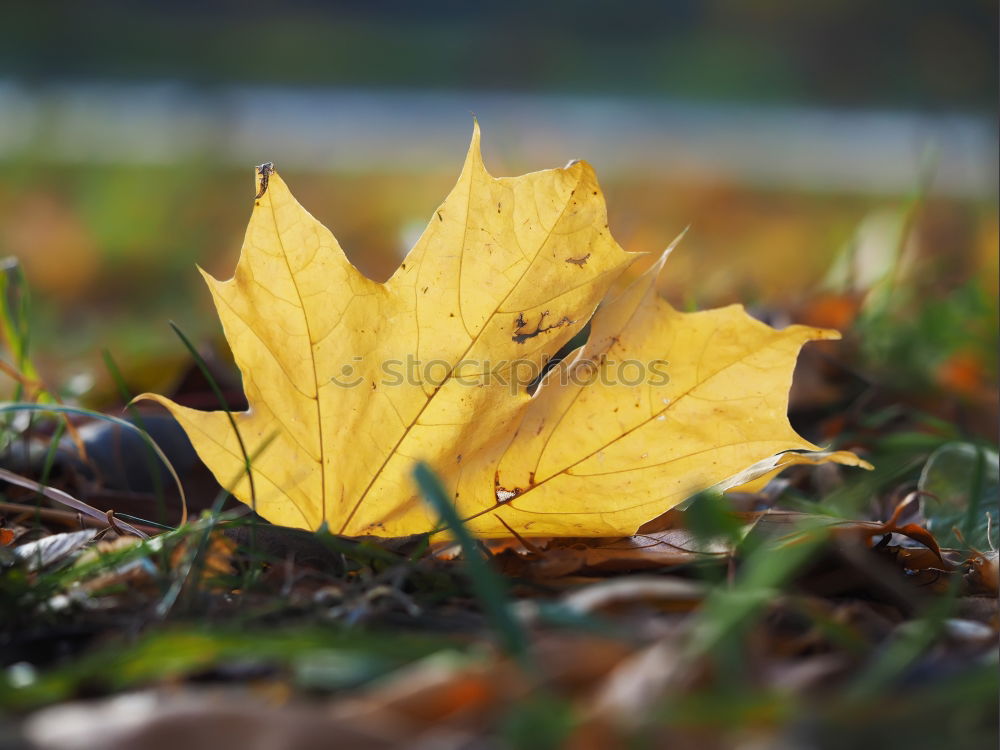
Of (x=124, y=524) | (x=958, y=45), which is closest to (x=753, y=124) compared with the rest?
(x=958, y=45)

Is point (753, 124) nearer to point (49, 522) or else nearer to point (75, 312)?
point (75, 312)

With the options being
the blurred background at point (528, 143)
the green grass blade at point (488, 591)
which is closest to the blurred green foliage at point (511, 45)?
the blurred background at point (528, 143)

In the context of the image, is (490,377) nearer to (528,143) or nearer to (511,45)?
(528,143)

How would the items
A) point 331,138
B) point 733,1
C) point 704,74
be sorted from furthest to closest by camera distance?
1. point 733,1
2. point 704,74
3. point 331,138

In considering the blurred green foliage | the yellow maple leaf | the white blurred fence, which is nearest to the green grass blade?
the yellow maple leaf

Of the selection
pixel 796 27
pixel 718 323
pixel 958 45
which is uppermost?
pixel 796 27

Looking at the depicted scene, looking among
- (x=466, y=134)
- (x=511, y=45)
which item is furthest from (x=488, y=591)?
(x=511, y=45)
